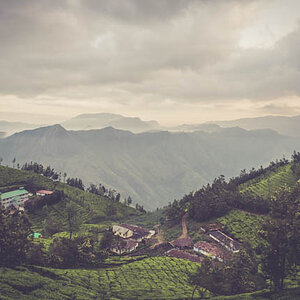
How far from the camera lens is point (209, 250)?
300ft

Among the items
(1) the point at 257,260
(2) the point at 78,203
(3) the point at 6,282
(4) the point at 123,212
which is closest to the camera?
(3) the point at 6,282

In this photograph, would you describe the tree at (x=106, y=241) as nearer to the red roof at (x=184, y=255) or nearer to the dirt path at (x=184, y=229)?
the red roof at (x=184, y=255)

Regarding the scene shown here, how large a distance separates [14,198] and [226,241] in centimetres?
12056

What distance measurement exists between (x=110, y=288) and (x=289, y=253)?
3841cm

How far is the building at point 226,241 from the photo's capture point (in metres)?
93.7

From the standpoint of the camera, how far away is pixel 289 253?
152 ft

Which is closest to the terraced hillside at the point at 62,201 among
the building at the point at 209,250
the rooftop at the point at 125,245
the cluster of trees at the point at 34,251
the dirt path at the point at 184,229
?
the rooftop at the point at 125,245

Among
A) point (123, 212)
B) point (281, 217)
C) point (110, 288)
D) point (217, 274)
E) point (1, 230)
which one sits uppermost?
point (281, 217)

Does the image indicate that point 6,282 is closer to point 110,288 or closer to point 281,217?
point 110,288

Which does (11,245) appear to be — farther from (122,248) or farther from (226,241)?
(226,241)

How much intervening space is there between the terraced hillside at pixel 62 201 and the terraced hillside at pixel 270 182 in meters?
87.1

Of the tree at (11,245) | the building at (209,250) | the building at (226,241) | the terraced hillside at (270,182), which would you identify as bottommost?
the building at (209,250)

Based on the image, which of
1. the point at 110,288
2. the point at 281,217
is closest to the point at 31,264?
the point at 110,288

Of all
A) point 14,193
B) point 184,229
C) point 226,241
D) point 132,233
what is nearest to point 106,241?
point 132,233
